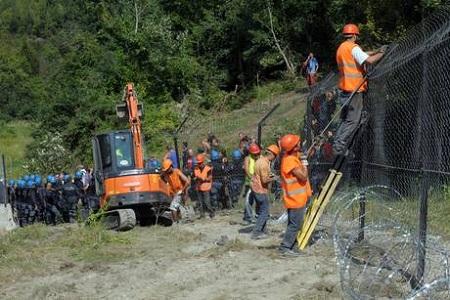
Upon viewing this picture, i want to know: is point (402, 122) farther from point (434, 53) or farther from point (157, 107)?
point (157, 107)

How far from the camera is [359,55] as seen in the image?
8609mm

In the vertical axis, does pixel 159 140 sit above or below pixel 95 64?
below

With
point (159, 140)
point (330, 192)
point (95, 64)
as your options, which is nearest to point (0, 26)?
point (95, 64)

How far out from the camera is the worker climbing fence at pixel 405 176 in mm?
6242

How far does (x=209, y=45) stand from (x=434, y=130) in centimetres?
3837

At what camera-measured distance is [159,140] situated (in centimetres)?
2886

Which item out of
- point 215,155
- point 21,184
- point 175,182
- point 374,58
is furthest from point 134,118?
point 374,58

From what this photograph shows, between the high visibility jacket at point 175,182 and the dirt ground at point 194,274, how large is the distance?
13.3 feet

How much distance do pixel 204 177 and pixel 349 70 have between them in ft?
25.3

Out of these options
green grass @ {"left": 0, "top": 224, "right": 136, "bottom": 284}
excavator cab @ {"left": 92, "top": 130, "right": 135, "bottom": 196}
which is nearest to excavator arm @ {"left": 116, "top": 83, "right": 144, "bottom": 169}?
excavator cab @ {"left": 92, "top": 130, "right": 135, "bottom": 196}

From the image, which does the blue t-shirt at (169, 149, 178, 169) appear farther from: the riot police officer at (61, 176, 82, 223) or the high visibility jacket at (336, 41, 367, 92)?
the high visibility jacket at (336, 41, 367, 92)

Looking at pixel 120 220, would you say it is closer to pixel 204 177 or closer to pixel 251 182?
pixel 204 177

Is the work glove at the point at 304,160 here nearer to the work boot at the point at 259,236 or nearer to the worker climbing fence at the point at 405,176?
the worker climbing fence at the point at 405,176

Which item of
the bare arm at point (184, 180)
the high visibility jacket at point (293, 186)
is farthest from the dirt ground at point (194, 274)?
the bare arm at point (184, 180)
